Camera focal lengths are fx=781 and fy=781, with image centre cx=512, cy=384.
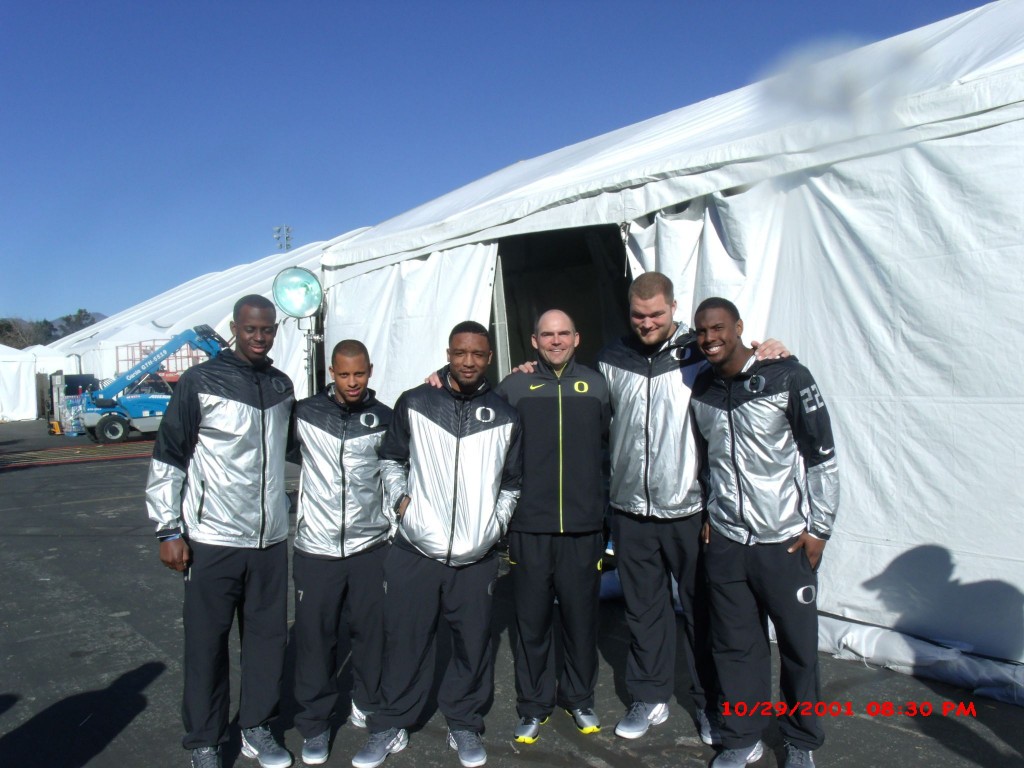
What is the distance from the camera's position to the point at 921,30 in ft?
17.8

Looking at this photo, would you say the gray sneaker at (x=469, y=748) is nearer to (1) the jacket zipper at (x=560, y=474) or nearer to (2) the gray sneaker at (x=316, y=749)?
(2) the gray sneaker at (x=316, y=749)

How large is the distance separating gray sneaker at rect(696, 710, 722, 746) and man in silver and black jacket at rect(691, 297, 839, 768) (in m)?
0.21

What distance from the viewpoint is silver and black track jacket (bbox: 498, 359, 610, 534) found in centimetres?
331

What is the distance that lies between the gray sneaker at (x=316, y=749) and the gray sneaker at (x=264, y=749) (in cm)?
7

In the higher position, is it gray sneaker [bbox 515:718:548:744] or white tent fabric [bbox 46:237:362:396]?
white tent fabric [bbox 46:237:362:396]

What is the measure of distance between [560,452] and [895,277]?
1941 mm

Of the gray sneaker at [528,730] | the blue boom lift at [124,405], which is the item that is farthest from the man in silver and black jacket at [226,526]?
the blue boom lift at [124,405]

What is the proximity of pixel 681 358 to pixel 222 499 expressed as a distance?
6.51ft

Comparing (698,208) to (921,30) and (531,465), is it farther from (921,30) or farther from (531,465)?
(921,30)

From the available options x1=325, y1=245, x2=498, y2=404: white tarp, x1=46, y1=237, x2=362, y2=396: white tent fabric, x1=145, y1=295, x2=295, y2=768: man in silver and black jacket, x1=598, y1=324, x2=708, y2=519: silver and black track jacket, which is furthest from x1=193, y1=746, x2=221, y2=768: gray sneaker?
x1=46, y1=237, x2=362, y2=396: white tent fabric

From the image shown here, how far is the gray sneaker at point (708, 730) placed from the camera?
3.29m

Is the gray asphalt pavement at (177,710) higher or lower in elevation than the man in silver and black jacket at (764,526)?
lower

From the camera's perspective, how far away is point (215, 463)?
10.3ft

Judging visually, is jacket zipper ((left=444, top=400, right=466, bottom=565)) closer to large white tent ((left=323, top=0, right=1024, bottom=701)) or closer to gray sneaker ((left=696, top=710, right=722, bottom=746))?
gray sneaker ((left=696, top=710, right=722, bottom=746))
